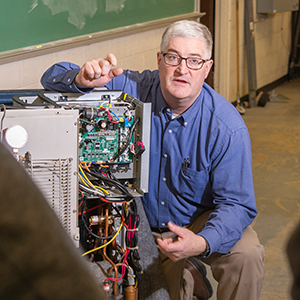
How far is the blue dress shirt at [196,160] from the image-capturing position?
1.61m

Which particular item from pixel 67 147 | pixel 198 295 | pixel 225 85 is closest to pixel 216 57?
pixel 225 85

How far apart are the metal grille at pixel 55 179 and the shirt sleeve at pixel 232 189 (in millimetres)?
506

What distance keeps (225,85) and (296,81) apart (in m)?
2.54

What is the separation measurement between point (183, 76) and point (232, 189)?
50 cm

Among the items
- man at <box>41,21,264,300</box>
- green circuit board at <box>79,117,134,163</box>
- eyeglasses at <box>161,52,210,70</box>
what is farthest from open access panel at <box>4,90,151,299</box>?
eyeglasses at <box>161,52,210,70</box>

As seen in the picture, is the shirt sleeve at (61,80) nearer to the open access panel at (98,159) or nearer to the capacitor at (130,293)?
the open access panel at (98,159)

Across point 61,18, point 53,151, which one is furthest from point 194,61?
point 61,18

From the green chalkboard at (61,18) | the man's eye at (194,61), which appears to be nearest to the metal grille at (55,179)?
the man's eye at (194,61)

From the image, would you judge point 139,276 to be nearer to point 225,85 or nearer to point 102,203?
point 102,203

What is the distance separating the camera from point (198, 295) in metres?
1.95

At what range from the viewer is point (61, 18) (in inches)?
99.3

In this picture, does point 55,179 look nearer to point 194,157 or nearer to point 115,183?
point 115,183

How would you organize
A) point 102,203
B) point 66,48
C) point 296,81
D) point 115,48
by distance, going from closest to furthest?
point 102,203, point 66,48, point 115,48, point 296,81

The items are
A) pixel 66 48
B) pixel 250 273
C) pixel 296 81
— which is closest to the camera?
pixel 250 273
